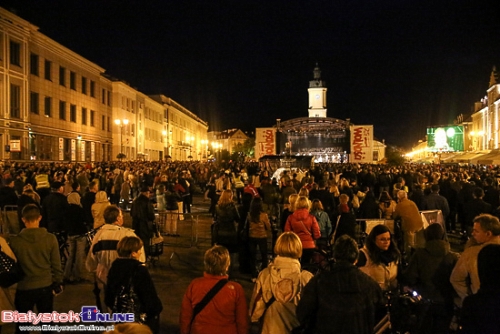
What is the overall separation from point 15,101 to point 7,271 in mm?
29283

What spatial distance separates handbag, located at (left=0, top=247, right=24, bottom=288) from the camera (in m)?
4.48

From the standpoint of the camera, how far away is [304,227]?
7.49 meters

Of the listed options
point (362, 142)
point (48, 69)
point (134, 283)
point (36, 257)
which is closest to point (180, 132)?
point (48, 69)

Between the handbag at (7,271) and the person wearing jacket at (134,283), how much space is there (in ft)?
3.48

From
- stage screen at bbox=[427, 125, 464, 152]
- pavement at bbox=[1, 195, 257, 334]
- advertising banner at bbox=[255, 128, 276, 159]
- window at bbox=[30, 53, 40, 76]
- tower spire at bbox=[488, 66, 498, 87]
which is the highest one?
tower spire at bbox=[488, 66, 498, 87]

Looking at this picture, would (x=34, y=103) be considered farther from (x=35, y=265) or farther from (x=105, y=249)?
(x=35, y=265)

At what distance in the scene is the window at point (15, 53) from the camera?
1173 inches

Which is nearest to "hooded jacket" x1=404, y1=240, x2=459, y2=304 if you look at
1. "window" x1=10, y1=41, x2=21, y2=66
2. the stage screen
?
"window" x1=10, y1=41, x2=21, y2=66

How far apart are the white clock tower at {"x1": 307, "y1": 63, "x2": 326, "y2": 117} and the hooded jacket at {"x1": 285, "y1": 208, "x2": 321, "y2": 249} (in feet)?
352

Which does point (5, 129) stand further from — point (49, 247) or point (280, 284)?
point (280, 284)

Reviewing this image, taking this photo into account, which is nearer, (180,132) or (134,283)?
(134,283)

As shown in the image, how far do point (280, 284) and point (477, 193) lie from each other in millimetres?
7914

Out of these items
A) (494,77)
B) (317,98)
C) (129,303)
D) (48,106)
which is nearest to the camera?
(129,303)

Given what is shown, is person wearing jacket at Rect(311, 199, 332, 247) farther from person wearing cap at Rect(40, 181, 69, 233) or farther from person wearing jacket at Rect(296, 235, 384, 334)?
person wearing jacket at Rect(296, 235, 384, 334)
